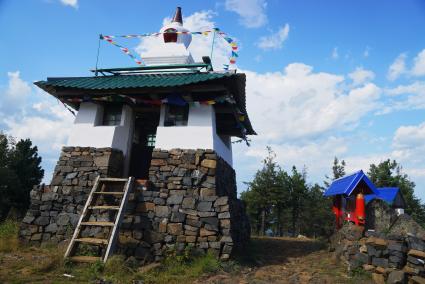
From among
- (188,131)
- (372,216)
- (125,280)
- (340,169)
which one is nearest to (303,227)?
(340,169)

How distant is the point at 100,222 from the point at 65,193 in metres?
2.38

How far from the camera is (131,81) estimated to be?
10.3 m

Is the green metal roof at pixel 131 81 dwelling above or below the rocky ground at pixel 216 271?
above

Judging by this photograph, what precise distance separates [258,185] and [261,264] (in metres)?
17.5

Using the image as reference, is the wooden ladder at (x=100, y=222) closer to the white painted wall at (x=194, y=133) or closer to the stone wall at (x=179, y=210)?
the stone wall at (x=179, y=210)

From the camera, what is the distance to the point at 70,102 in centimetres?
1102

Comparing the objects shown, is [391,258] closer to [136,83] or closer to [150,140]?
[136,83]

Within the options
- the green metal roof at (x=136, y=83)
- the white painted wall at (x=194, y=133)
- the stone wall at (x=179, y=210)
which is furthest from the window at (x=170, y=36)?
the stone wall at (x=179, y=210)

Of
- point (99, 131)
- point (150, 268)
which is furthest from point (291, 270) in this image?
point (99, 131)

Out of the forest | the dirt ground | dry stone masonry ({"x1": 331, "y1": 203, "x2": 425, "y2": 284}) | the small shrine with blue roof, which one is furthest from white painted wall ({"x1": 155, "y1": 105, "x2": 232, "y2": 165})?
the forest

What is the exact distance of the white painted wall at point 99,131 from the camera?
9.93m

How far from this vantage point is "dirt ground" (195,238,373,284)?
23.1 ft

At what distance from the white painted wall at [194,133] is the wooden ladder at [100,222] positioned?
1670 millimetres

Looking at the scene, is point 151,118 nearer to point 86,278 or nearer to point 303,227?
point 86,278
